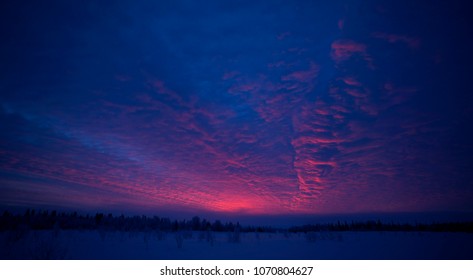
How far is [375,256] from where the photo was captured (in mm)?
8047

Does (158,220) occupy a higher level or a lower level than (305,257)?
lower
